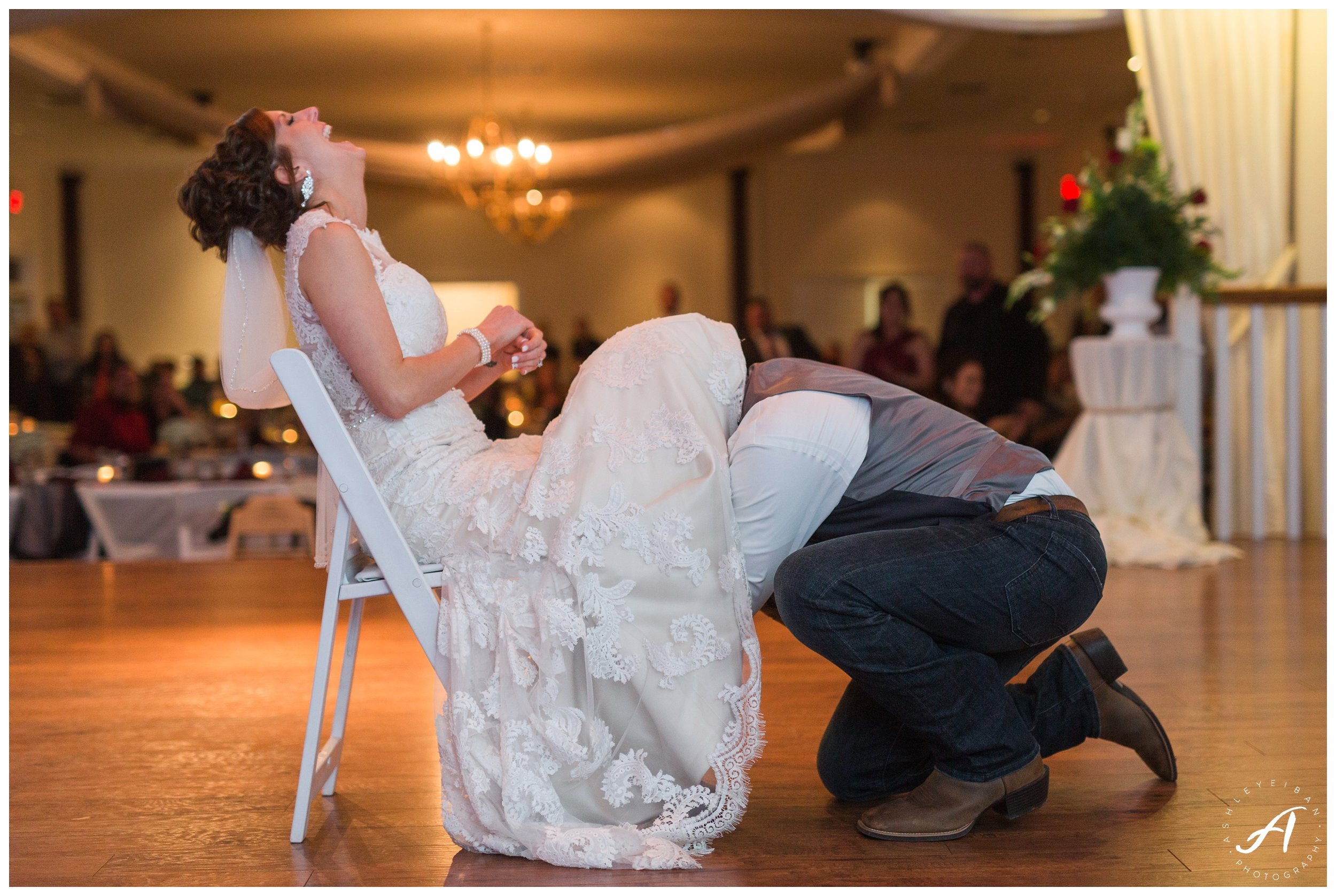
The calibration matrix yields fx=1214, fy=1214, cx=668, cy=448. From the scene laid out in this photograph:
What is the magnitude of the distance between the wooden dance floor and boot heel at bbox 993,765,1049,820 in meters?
0.04

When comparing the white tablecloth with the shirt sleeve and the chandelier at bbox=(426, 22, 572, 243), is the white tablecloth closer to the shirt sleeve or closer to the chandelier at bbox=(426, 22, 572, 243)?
the chandelier at bbox=(426, 22, 572, 243)

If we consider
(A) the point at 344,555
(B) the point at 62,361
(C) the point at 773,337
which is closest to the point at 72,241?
(B) the point at 62,361

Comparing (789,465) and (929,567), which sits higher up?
(789,465)

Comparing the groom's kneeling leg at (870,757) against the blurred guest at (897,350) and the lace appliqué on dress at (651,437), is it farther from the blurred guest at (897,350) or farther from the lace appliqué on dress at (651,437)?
the blurred guest at (897,350)

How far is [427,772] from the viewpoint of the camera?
2338 millimetres

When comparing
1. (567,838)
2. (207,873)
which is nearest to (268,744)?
(207,873)

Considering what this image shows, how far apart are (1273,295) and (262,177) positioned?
181 inches

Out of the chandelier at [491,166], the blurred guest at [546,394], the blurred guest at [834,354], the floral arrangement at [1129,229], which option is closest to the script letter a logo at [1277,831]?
the floral arrangement at [1129,229]

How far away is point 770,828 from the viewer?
196 cm

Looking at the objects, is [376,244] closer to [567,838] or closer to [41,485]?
[567,838]

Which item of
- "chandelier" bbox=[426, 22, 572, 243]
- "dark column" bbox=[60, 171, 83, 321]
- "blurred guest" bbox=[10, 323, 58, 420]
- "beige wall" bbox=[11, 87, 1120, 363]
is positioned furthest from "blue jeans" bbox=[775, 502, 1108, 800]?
"dark column" bbox=[60, 171, 83, 321]

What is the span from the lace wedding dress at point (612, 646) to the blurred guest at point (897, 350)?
4744mm

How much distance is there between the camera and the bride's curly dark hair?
6.92 ft

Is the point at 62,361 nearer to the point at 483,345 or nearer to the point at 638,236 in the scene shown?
the point at 638,236
